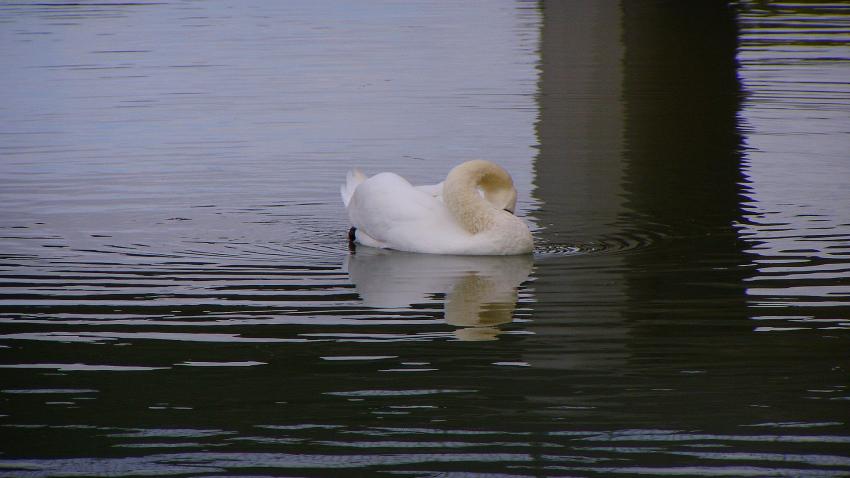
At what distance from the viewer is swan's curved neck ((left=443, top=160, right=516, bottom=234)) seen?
8352 millimetres

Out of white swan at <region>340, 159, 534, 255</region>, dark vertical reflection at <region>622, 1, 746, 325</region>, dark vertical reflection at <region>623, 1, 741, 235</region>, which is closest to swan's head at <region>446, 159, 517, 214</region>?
white swan at <region>340, 159, 534, 255</region>

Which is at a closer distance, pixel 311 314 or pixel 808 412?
pixel 808 412

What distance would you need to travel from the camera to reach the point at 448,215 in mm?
8516

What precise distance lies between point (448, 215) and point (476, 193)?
0.21 metres

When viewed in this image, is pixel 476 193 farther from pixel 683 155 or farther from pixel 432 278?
pixel 683 155

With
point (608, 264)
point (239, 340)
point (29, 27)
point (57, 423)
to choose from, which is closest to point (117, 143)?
point (608, 264)

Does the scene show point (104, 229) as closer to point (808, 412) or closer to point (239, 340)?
point (239, 340)

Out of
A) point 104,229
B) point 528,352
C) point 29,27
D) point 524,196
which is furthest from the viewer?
point 29,27

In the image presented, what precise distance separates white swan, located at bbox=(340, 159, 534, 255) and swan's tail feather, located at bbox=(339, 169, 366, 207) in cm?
63

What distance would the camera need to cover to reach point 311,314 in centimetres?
663

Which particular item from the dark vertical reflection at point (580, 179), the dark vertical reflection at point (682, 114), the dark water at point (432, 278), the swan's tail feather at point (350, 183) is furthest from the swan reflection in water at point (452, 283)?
the dark vertical reflection at point (682, 114)

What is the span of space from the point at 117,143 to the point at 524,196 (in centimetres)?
409

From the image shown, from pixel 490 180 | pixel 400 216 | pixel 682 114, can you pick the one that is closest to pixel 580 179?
pixel 490 180

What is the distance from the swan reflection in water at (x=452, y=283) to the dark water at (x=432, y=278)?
32 mm
